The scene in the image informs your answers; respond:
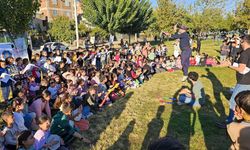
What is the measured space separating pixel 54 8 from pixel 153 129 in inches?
2544

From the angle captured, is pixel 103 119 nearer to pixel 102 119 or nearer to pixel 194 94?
pixel 102 119

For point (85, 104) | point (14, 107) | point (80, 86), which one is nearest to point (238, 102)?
point (14, 107)

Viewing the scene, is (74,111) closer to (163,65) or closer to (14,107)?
(14,107)

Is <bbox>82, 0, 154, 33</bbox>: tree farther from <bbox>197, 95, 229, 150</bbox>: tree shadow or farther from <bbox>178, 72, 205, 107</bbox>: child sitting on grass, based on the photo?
<bbox>197, 95, 229, 150</bbox>: tree shadow

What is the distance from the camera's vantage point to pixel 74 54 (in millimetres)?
13844

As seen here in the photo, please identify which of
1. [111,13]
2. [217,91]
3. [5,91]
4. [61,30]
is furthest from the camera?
[61,30]

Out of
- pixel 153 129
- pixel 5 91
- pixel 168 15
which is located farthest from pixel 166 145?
pixel 168 15

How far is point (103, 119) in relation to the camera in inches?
286

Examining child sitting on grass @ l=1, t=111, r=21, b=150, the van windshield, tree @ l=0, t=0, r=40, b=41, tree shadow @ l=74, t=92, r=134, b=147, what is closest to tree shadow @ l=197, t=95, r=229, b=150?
tree shadow @ l=74, t=92, r=134, b=147

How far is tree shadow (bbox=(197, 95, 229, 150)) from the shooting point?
577 cm

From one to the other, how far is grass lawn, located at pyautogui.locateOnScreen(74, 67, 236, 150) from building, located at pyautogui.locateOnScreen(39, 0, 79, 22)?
56.2 metres

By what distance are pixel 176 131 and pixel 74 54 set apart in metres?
8.81

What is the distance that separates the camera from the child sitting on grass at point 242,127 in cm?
271

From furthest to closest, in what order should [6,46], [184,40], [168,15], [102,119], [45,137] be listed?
[168,15], [6,46], [184,40], [102,119], [45,137]
